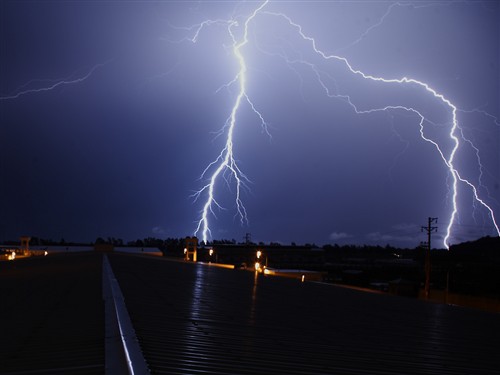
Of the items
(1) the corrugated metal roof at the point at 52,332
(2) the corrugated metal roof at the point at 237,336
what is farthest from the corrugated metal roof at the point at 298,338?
(1) the corrugated metal roof at the point at 52,332

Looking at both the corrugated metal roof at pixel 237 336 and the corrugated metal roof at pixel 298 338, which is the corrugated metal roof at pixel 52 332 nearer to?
the corrugated metal roof at pixel 237 336

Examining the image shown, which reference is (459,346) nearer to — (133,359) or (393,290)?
(133,359)

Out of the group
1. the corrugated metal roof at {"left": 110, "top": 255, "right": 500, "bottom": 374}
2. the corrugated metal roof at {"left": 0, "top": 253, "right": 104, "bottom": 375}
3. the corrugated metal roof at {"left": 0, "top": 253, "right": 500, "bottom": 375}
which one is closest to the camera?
the corrugated metal roof at {"left": 0, "top": 253, "right": 104, "bottom": 375}

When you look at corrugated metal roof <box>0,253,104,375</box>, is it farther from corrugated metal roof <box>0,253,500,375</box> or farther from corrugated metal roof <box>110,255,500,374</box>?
Answer: corrugated metal roof <box>110,255,500,374</box>

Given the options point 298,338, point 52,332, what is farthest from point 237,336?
point 52,332

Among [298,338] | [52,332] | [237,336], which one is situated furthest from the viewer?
[298,338]

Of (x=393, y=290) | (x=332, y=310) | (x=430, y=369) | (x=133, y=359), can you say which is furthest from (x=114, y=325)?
(x=393, y=290)

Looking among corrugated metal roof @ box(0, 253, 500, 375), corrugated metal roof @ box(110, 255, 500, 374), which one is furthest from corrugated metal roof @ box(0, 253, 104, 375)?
corrugated metal roof @ box(110, 255, 500, 374)

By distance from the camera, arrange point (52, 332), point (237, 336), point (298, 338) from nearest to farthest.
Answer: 1. point (52, 332)
2. point (237, 336)
3. point (298, 338)

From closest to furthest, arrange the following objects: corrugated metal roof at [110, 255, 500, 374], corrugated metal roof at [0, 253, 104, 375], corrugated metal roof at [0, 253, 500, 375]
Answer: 1. corrugated metal roof at [0, 253, 104, 375]
2. corrugated metal roof at [0, 253, 500, 375]
3. corrugated metal roof at [110, 255, 500, 374]

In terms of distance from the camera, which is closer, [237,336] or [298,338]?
[237,336]

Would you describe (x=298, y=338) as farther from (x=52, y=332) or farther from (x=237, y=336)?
(x=52, y=332)

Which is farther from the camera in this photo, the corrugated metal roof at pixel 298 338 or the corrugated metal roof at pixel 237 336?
the corrugated metal roof at pixel 298 338

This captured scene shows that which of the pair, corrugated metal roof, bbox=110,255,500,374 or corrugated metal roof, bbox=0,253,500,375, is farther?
corrugated metal roof, bbox=110,255,500,374
